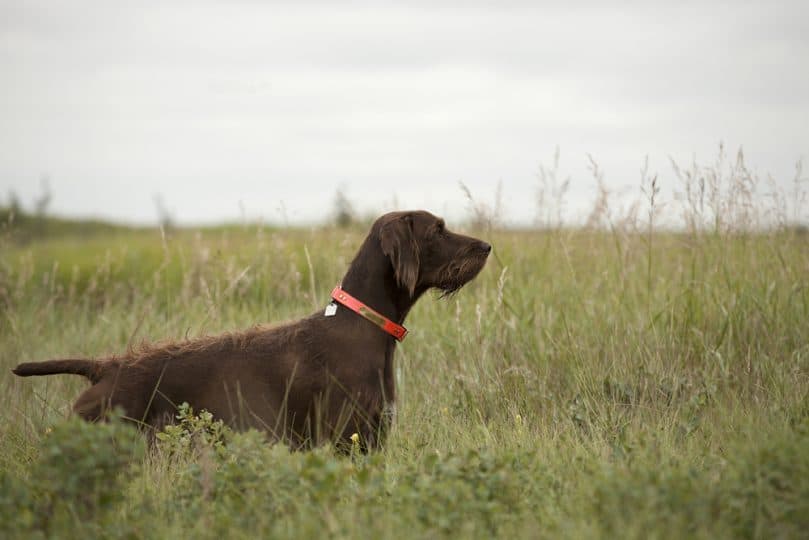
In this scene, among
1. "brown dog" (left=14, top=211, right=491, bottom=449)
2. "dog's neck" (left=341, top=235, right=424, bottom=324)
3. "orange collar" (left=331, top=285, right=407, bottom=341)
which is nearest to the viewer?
"brown dog" (left=14, top=211, right=491, bottom=449)

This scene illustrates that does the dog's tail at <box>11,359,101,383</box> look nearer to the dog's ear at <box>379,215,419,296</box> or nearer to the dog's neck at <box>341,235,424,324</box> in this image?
the dog's neck at <box>341,235,424,324</box>

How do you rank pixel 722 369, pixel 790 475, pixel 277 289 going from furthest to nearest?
pixel 277 289
pixel 722 369
pixel 790 475

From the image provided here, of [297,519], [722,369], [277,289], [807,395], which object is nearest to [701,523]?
[297,519]

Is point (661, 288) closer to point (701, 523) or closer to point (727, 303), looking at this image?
point (727, 303)

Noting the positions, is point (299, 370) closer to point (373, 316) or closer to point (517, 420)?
point (373, 316)

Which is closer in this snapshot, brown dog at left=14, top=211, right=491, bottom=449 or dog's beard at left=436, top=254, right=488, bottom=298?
brown dog at left=14, top=211, right=491, bottom=449

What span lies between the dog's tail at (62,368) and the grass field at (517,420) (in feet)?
1.72

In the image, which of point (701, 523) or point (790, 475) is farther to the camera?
point (790, 475)

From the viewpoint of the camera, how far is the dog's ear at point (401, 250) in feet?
14.1

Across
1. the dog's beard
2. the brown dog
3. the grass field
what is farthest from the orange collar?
the grass field

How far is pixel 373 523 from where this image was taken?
121 inches

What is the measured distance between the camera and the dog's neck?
438 centimetres

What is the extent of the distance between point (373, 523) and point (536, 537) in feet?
2.17

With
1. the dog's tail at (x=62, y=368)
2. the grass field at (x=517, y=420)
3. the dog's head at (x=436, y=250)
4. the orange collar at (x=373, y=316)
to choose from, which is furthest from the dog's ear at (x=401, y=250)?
the dog's tail at (x=62, y=368)
